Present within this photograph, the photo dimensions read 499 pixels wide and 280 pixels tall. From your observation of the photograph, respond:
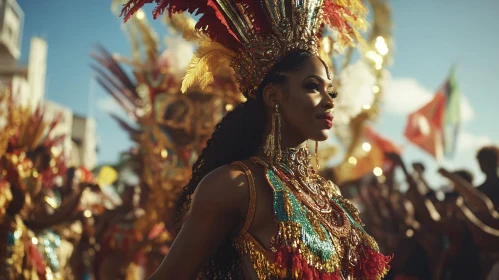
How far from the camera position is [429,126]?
42.3ft

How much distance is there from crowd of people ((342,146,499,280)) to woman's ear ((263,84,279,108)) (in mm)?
2487

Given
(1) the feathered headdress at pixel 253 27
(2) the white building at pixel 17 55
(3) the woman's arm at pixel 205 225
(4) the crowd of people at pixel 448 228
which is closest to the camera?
(3) the woman's arm at pixel 205 225

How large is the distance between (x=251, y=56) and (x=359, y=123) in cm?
654

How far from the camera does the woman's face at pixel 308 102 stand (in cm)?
236

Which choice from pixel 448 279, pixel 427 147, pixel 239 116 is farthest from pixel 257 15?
pixel 427 147

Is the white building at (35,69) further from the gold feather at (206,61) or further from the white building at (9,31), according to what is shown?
the gold feather at (206,61)

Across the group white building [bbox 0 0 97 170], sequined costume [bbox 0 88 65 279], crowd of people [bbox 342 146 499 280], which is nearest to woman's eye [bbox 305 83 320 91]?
crowd of people [bbox 342 146 499 280]

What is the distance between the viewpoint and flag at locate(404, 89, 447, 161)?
1274 cm

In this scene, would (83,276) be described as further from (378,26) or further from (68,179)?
(378,26)

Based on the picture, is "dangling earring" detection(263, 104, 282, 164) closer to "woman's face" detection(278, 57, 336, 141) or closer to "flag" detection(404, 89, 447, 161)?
"woman's face" detection(278, 57, 336, 141)

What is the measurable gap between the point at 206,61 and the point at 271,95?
396 millimetres

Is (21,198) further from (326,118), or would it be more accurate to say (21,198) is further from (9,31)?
(9,31)

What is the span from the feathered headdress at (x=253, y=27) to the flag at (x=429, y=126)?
1067 centimetres

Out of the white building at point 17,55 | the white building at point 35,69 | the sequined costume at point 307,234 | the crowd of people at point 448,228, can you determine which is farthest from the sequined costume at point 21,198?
the white building at point 35,69
